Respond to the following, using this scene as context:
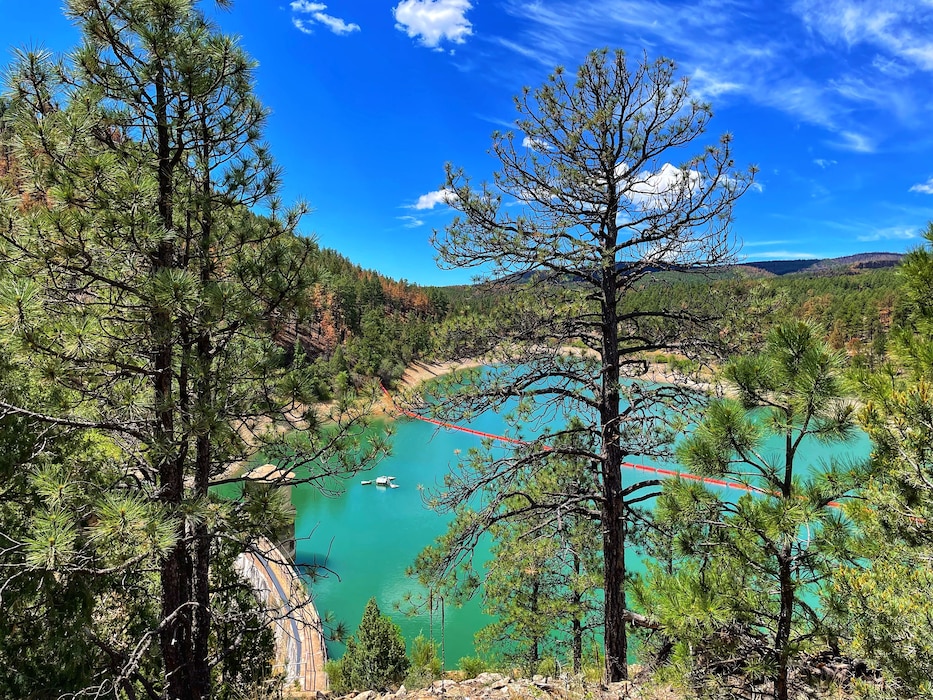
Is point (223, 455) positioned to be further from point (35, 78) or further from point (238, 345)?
point (35, 78)

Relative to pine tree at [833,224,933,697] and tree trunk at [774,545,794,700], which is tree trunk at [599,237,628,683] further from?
pine tree at [833,224,933,697]

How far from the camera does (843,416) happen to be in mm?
2443

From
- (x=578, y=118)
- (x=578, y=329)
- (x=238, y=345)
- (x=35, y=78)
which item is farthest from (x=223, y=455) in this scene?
(x=578, y=118)

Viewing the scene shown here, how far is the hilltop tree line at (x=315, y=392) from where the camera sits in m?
2.50

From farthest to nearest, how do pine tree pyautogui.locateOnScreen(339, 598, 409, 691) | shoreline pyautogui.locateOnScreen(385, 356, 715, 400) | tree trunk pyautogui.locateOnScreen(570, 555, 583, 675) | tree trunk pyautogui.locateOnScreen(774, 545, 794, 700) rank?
pine tree pyautogui.locateOnScreen(339, 598, 409, 691) → tree trunk pyautogui.locateOnScreen(570, 555, 583, 675) → shoreline pyautogui.locateOnScreen(385, 356, 715, 400) → tree trunk pyautogui.locateOnScreen(774, 545, 794, 700)

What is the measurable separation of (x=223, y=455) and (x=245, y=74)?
269 cm

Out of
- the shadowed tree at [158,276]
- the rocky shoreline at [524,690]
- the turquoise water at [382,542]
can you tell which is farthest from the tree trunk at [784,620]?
the turquoise water at [382,542]

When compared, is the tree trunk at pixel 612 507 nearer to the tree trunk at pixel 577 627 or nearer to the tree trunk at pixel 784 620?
the tree trunk at pixel 784 620

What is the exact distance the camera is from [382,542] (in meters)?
19.9

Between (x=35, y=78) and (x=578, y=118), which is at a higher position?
(x=578, y=118)

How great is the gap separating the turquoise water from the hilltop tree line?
20.9 ft

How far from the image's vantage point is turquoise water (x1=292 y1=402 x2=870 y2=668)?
14656 millimetres

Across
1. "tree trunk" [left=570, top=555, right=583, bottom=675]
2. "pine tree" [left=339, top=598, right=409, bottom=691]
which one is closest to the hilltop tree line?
"tree trunk" [left=570, top=555, right=583, bottom=675]

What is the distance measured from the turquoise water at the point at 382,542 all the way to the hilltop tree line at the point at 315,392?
6371 mm
